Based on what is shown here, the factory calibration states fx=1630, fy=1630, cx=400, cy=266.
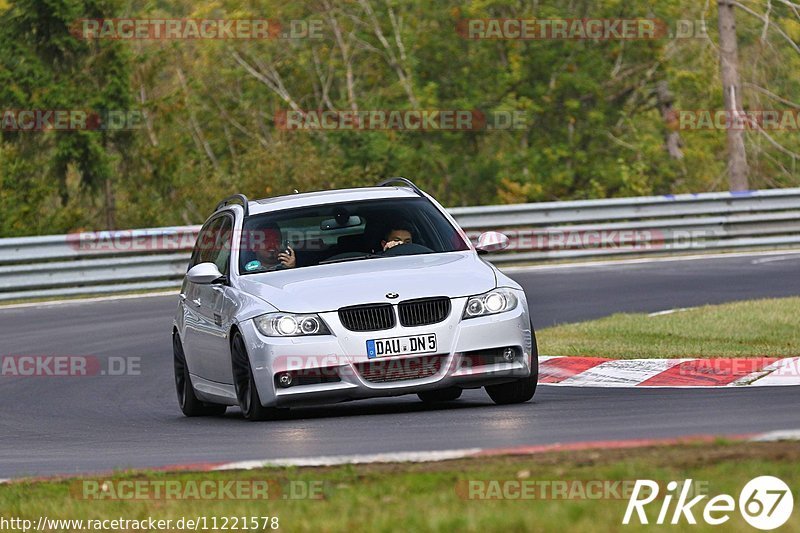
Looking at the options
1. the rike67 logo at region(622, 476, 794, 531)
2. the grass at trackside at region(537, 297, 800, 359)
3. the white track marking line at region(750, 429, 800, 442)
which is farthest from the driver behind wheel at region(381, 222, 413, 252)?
the rike67 logo at region(622, 476, 794, 531)

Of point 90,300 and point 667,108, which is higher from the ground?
point 90,300

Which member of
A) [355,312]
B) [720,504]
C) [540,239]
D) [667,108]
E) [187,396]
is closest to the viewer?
[720,504]

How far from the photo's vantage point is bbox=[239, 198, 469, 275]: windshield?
11599 mm

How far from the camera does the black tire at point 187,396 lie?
490 inches

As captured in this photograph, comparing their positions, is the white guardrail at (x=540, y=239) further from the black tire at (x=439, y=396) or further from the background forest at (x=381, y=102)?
the black tire at (x=439, y=396)

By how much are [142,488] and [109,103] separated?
93.1 ft

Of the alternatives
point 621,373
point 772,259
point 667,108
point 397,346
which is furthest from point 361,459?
point 667,108

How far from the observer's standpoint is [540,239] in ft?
81.8

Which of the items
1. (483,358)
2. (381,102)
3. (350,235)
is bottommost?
(381,102)

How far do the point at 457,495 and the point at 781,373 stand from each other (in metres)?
5.94

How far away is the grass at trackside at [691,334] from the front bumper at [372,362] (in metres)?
3.06

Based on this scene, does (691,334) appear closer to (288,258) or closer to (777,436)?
(288,258)

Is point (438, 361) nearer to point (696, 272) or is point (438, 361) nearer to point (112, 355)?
point (112, 355)

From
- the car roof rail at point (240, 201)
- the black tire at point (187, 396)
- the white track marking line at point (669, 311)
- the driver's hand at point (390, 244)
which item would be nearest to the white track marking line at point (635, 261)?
the white track marking line at point (669, 311)
